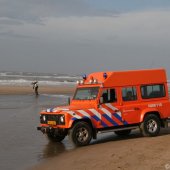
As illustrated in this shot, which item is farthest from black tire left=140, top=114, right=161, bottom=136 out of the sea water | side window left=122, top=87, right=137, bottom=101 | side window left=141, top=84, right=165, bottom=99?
the sea water

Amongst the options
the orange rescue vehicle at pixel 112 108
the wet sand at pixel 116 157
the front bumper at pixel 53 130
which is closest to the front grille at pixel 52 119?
the orange rescue vehicle at pixel 112 108

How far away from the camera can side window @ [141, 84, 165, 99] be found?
14234mm

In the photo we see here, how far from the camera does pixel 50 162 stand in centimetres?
1038

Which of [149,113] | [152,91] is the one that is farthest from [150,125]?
[152,91]

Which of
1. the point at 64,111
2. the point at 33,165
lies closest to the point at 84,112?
the point at 64,111

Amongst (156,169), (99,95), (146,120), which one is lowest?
(156,169)

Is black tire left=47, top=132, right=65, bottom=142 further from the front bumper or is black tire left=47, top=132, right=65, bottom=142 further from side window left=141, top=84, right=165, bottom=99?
side window left=141, top=84, right=165, bottom=99

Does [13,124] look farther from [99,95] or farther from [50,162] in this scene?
[50,162]

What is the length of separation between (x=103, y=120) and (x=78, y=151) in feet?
5.92

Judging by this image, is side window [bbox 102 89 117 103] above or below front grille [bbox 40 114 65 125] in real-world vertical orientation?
above

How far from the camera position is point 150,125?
14.0 metres

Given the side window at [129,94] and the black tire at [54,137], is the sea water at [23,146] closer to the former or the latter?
the black tire at [54,137]

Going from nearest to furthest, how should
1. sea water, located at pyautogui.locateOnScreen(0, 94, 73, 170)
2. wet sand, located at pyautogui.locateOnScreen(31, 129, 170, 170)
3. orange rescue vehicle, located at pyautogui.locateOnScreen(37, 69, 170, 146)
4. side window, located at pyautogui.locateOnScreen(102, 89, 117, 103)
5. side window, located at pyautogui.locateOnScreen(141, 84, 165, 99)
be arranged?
wet sand, located at pyautogui.locateOnScreen(31, 129, 170, 170) → sea water, located at pyautogui.locateOnScreen(0, 94, 73, 170) → orange rescue vehicle, located at pyautogui.locateOnScreen(37, 69, 170, 146) → side window, located at pyautogui.locateOnScreen(102, 89, 117, 103) → side window, located at pyautogui.locateOnScreen(141, 84, 165, 99)

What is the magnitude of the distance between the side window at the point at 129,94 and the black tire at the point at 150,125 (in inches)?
31.8
